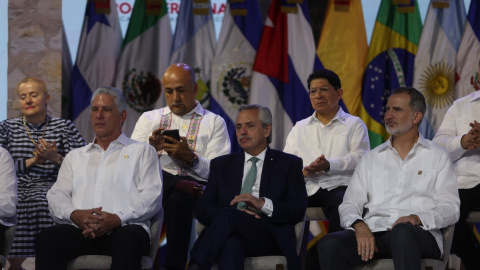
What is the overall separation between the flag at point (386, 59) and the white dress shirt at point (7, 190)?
10.0ft

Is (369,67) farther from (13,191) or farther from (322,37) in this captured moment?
(13,191)

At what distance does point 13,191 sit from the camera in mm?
4320

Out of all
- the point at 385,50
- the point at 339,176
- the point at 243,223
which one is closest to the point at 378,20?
the point at 385,50

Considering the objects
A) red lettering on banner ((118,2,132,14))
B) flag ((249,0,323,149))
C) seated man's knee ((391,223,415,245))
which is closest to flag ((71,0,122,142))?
red lettering on banner ((118,2,132,14))

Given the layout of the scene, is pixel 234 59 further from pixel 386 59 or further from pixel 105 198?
pixel 105 198

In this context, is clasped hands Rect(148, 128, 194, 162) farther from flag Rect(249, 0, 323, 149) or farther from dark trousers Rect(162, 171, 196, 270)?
flag Rect(249, 0, 323, 149)

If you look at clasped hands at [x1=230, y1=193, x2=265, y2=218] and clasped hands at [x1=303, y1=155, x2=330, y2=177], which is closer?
clasped hands at [x1=230, y1=193, x2=265, y2=218]

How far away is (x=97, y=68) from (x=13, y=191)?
2289mm

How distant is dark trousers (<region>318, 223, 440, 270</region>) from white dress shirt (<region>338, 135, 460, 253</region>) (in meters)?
0.09

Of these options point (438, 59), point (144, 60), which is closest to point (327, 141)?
point (438, 59)

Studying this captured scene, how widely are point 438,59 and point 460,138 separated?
63.8 inches

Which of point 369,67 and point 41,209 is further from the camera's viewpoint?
point 369,67

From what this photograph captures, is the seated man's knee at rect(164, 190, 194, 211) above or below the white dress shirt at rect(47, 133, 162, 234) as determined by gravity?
below

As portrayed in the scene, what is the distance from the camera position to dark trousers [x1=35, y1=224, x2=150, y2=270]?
12.7 ft
